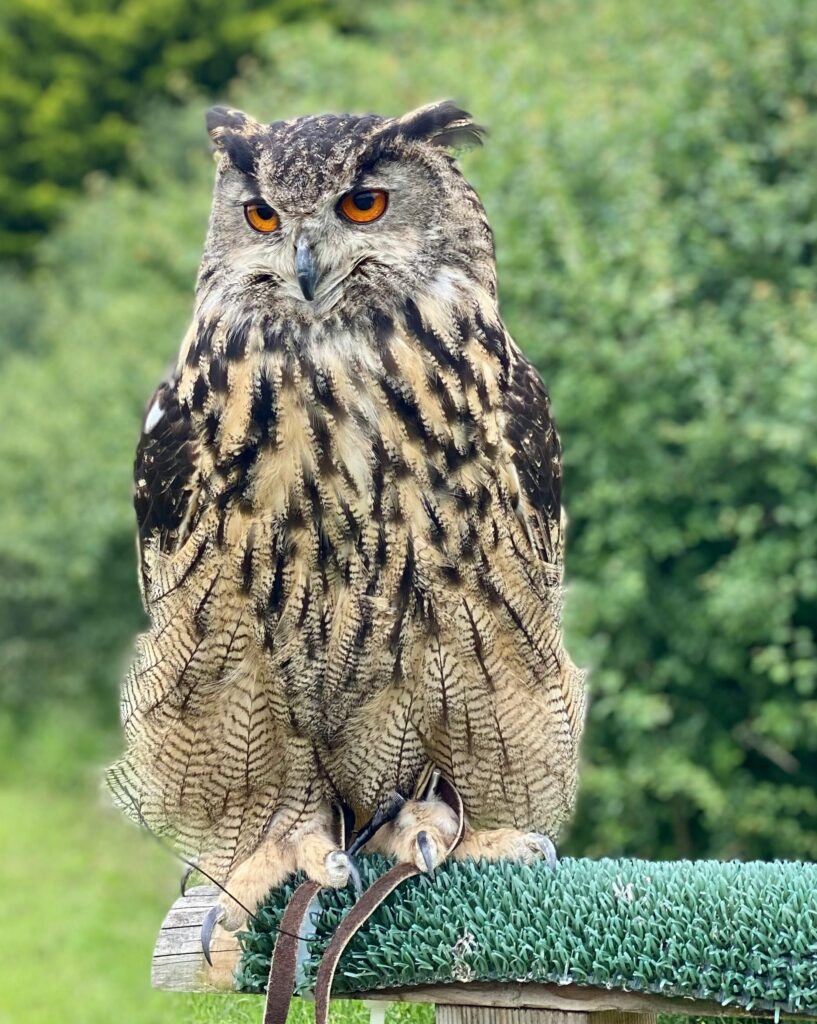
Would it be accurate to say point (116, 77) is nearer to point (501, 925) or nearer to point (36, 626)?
point (36, 626)

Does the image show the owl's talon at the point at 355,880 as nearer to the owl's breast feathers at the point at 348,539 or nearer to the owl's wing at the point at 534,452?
the owl's breast feathers at the point at 348,539

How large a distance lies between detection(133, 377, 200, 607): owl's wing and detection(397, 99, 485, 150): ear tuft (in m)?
0.47

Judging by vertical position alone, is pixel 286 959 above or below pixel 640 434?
below

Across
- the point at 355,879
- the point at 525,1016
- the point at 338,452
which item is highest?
the point at 338,452

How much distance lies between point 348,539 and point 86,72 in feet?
42.8

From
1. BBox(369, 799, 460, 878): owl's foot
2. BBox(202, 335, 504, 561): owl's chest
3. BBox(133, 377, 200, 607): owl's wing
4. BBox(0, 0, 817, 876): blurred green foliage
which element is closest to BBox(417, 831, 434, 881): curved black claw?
BBox(369, 799, 460, 878): owl's foot

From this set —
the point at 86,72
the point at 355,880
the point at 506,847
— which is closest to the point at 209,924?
the point at 355,880

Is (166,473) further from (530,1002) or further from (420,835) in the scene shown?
(530,1002)

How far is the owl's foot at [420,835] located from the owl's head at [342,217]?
72 centimetres

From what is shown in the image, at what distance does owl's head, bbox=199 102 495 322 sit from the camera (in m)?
1.63

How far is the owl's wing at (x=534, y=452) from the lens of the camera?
177cm

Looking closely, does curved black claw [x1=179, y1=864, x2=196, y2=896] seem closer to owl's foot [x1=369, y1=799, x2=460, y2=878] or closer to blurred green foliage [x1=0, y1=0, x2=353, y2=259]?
owl's foot [x1=369, y1=799, x2=460, y2=878]

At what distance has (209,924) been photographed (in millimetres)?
1747

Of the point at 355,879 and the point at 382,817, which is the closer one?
the point at 355,879
